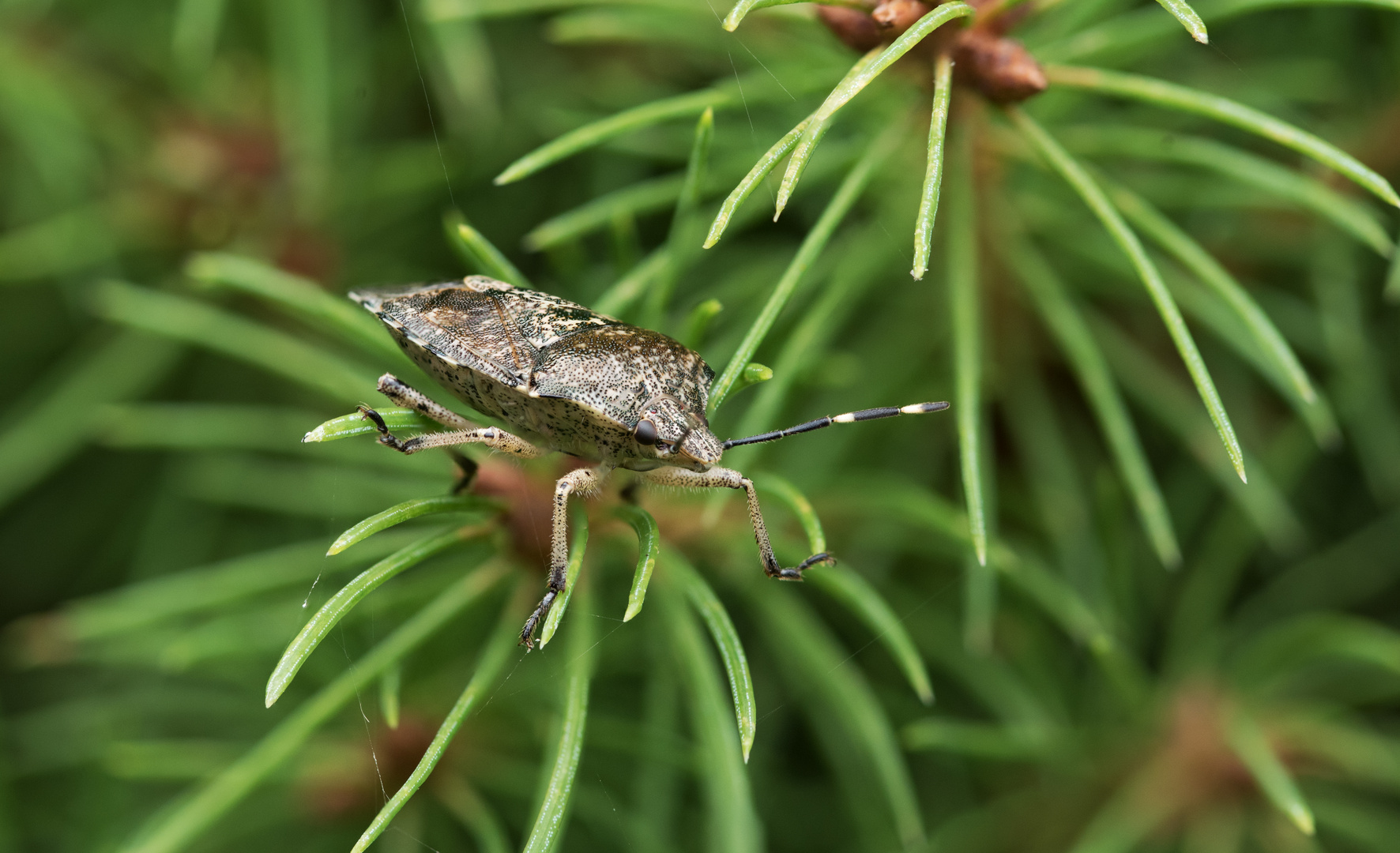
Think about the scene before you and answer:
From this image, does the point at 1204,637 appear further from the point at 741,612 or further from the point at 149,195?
the point at 149,195

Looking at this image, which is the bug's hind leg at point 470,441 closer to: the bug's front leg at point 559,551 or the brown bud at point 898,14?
the bug's front leg at point 559,551

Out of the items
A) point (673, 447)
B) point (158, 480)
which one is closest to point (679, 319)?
point (673, 447)

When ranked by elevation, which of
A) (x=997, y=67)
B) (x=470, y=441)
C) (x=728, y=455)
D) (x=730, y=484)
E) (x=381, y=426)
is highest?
(x=997, y=67)

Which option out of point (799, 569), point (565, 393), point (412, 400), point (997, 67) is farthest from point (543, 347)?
point (997, 67)

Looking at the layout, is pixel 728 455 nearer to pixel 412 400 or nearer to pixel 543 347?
pixel 543 347

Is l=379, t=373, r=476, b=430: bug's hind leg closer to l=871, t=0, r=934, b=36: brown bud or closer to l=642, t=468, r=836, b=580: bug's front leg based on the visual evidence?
l=642, t=468, r=836, b=580: bug's front leg

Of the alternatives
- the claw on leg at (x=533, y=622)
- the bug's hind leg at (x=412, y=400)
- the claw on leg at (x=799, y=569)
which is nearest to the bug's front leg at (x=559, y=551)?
the claw on leg at (x=533, y=622)
